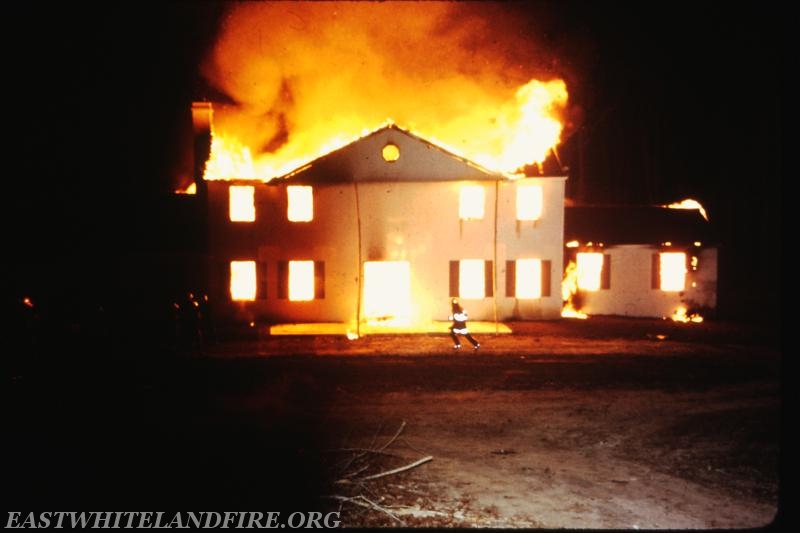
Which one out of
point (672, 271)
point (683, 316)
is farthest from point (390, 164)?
point (683, 316)

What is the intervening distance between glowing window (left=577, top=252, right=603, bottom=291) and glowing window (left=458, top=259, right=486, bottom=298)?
15.4ft

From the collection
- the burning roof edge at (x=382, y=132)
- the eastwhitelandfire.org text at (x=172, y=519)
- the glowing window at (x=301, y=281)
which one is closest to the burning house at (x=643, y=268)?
the burning roof edge at (x=382, y=132)

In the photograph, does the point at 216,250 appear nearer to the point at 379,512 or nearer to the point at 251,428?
the point at 251,428

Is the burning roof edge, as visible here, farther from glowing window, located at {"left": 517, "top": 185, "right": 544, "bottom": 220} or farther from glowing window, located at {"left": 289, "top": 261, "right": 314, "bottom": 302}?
glowing window, located at {"left": 289, "top": 261, "right": 314, "bottom": 302}

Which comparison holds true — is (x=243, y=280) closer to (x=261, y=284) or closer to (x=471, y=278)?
(x=261, y=284)

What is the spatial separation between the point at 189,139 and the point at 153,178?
10.7ft

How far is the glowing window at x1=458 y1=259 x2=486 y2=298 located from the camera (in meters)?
18.8

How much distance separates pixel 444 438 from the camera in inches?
306

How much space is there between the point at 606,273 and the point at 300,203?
38.4 feet

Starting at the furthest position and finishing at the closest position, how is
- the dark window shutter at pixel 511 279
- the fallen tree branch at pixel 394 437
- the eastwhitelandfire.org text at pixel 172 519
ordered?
1. the dark window shutter at pixel 511 279
2. the fallen tree branch at pixel 394 437
3. the eastwhitelandfire.org text at pixel 172 519

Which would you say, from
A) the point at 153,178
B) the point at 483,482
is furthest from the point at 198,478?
the point at 153,178

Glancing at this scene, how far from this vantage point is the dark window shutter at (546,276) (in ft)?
62.7

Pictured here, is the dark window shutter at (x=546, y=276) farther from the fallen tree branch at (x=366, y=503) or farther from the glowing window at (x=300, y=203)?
the fallen tree branch at (x=366, y=503)

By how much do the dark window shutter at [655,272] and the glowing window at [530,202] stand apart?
485cm
